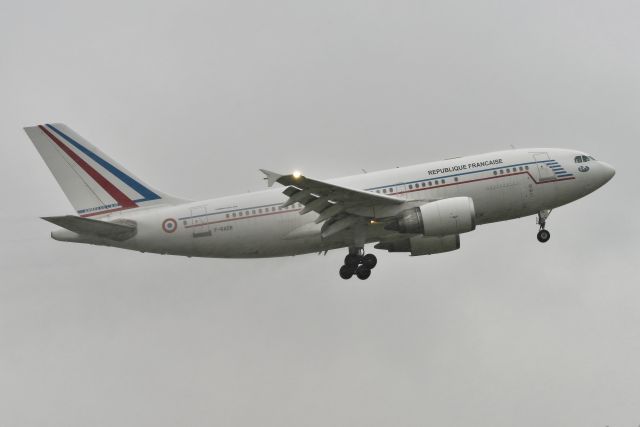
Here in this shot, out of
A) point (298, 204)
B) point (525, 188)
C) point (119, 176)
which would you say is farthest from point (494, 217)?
point (119, 176)

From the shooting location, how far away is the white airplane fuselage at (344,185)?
146 feet

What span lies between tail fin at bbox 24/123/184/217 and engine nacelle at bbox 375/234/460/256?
10744 millimetres

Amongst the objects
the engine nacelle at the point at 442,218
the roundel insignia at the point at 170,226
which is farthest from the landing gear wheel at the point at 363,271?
the roundel insignia at the point at 170,226

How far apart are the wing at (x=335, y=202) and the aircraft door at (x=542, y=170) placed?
654cm

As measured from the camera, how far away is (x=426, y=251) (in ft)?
157

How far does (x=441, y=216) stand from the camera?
4247cm

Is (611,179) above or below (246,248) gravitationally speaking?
above

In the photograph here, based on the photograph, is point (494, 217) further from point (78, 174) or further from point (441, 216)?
point (78, 174)

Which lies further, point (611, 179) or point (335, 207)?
point (611, 179)

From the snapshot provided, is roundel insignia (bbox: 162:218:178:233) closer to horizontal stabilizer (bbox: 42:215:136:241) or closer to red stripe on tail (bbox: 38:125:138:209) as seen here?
horizontal stabilizer (bbox: 42:215:136:241)

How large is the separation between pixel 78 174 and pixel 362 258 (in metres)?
13.9

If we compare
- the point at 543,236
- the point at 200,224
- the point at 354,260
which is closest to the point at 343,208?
the point at 354,260

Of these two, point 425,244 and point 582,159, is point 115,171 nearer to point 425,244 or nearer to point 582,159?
point 425,244

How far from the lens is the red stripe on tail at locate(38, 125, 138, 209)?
152 ft
